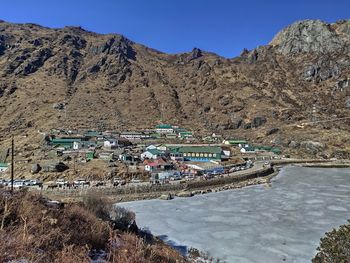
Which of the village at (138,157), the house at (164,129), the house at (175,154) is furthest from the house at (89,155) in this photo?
the house at (164,129)

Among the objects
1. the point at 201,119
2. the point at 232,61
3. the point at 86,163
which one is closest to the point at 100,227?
the point at 86,163

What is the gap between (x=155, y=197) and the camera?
3903 cm

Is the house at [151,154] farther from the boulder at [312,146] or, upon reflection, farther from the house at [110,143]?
the boulder at [312,146]

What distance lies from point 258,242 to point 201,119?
87.2 m

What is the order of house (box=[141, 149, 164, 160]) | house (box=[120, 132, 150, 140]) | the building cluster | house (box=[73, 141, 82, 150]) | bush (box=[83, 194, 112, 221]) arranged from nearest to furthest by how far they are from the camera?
1. bush (box=[83, 194, 112, 221])
2. the building cluster
3. house (box=[141, 149, 164, 160])
4. house (box=[73, 141, 82, 150])
5. house (box=[120, 132, 150, 140])

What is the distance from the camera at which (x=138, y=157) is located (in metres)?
55.7

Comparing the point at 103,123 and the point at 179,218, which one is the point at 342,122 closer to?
the point at 103,123

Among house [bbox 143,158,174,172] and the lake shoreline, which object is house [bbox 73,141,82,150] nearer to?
house [bbox 143,158,174,172]

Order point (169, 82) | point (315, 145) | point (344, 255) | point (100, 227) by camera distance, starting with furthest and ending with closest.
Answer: point (169, 82), point (315, 145), point (344, 255), point (100, 227)

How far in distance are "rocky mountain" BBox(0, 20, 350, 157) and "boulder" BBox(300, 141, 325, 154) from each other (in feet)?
0.75

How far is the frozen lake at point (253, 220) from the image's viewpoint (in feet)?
63.8

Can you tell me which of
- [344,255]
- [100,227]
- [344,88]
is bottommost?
[344,255]

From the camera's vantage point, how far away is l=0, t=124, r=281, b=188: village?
150ft

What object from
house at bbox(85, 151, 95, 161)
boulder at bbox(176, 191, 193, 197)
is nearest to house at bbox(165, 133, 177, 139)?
house at bbox(85, 151, 95, 161)
